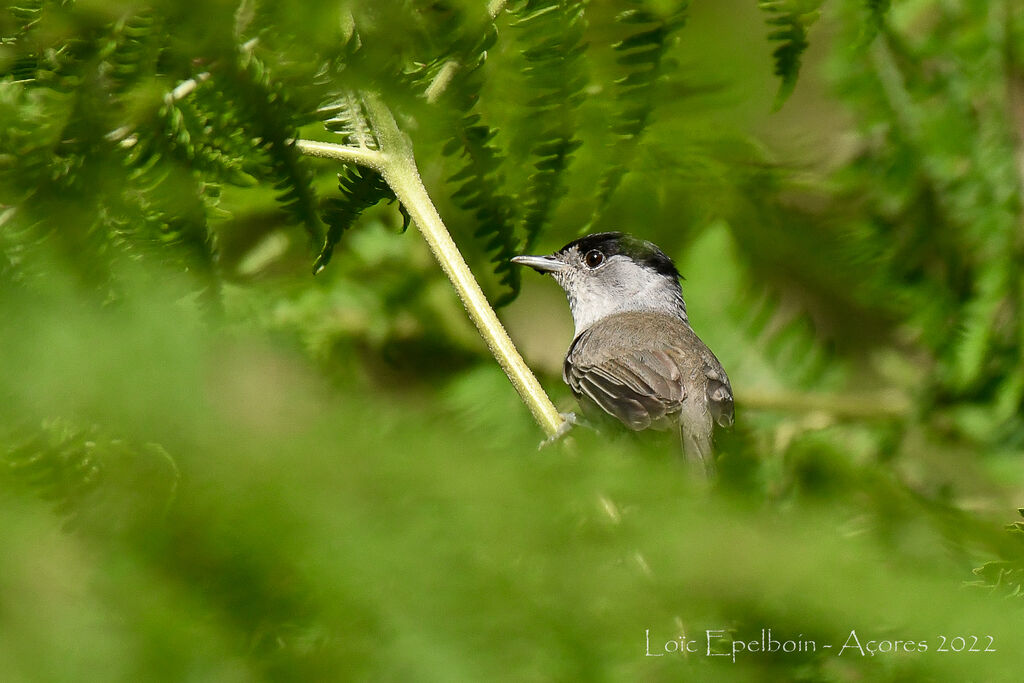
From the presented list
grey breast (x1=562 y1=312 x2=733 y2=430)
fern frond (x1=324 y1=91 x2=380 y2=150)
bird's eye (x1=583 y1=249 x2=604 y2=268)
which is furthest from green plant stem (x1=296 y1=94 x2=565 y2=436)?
bird's eye (x1=583 y1=249 x2=604 y2=268)

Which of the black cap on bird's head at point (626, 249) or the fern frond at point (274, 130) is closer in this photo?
the fern frond at point (274, 130)

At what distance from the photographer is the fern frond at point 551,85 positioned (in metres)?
1.43

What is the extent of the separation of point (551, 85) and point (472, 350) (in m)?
1.19

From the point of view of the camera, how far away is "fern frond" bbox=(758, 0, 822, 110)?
5.08 ft

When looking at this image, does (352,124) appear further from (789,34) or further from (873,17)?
(873,17)

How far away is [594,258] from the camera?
3.21 metres

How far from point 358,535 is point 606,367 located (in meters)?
2.05

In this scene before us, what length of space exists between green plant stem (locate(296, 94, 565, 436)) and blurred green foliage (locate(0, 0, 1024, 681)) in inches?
1.5

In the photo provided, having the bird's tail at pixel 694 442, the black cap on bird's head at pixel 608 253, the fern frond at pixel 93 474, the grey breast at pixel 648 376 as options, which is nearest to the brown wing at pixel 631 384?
the grey breast at pixel 648 376

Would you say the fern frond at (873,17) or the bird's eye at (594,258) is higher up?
the fern frond at (873,17)

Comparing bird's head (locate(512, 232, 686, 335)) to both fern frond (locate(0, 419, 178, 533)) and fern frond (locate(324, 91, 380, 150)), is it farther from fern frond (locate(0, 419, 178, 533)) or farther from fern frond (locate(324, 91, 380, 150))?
fern frond (locate(0, 419, 178, 533))

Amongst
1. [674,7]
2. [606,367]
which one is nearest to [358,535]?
[674,7]

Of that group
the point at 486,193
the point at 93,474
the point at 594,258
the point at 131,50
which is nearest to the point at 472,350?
the point at 594,258

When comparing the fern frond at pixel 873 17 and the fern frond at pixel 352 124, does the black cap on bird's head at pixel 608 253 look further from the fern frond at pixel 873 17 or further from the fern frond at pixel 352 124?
the fern frond at pixel 352 124
